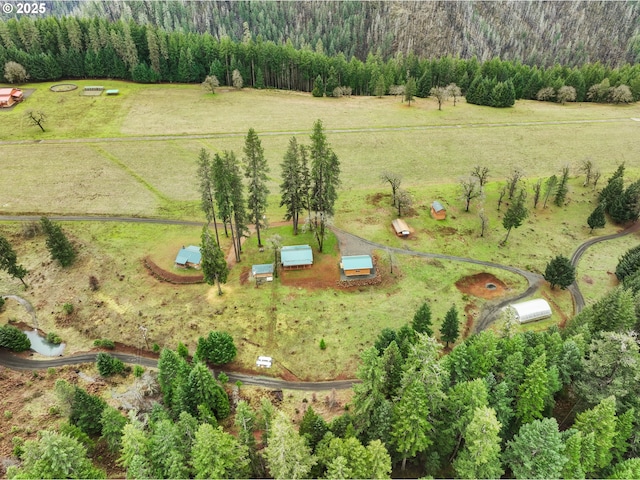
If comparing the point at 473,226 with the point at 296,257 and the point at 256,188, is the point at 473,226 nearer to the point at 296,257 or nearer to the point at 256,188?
the point at 296,257

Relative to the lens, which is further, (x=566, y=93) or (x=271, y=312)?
(x=566, y=93)

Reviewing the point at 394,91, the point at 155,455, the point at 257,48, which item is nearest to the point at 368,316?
the point at 155,455

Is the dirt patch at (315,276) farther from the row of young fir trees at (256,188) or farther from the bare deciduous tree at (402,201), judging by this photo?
the bare deciduous tree at (402,201)

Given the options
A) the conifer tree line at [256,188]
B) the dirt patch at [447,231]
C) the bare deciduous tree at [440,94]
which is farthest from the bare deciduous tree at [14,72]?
the dirt patch at [447,231]

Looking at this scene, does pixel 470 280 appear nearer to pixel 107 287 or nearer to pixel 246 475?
pixel 246 475

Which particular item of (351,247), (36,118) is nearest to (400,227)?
(351,247)

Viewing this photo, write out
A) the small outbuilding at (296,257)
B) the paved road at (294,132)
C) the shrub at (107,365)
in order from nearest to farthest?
the shrub at (107,365)
the small outbuilding at (296,257)
the paved road at (294,132)
